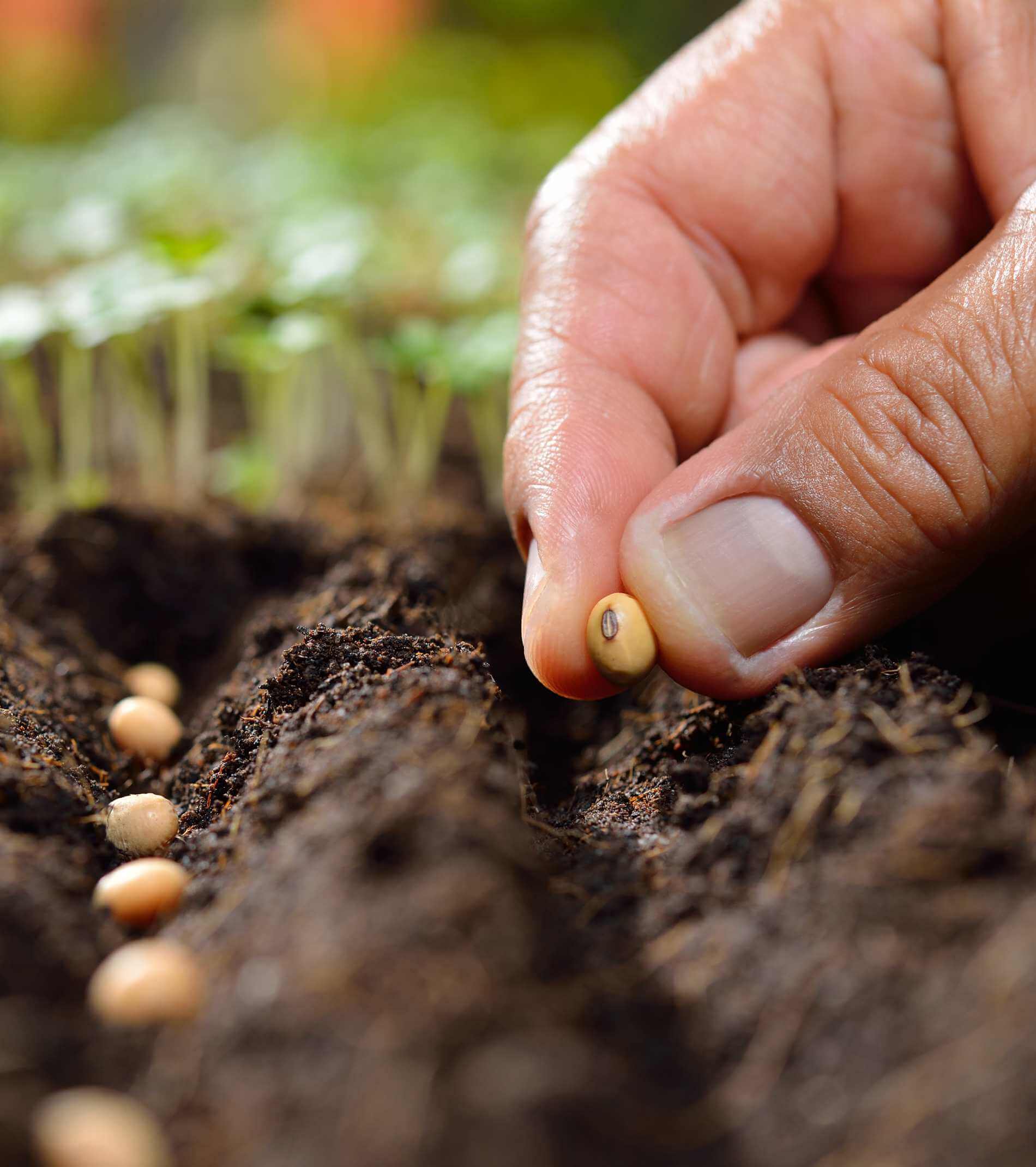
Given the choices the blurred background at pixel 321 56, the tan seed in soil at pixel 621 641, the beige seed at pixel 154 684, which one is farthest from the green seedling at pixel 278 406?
the blurred background at pixel 321 56

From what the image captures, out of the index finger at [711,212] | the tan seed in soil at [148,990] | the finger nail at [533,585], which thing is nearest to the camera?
the tan seed in soil at [148,990]

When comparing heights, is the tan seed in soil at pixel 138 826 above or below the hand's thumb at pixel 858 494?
below

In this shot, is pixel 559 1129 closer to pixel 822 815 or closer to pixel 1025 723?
pixel 822 815

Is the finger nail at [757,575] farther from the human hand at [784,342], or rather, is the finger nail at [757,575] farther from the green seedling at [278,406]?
the green seedling at [278,406]

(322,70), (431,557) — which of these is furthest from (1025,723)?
(322,70)

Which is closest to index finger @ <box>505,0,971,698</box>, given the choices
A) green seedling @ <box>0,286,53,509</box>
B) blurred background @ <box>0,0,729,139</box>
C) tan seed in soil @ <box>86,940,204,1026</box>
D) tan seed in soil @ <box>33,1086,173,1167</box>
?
tan seed in soil @ <box>86,940,204,1026</box>

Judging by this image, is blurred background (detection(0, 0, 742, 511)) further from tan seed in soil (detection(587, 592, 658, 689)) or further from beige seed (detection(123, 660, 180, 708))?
tan seed in soil (detection(587, 592, 658, 689))

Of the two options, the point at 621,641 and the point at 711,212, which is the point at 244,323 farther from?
the point at 621,641

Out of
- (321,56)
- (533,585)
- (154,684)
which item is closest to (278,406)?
(154,684)
